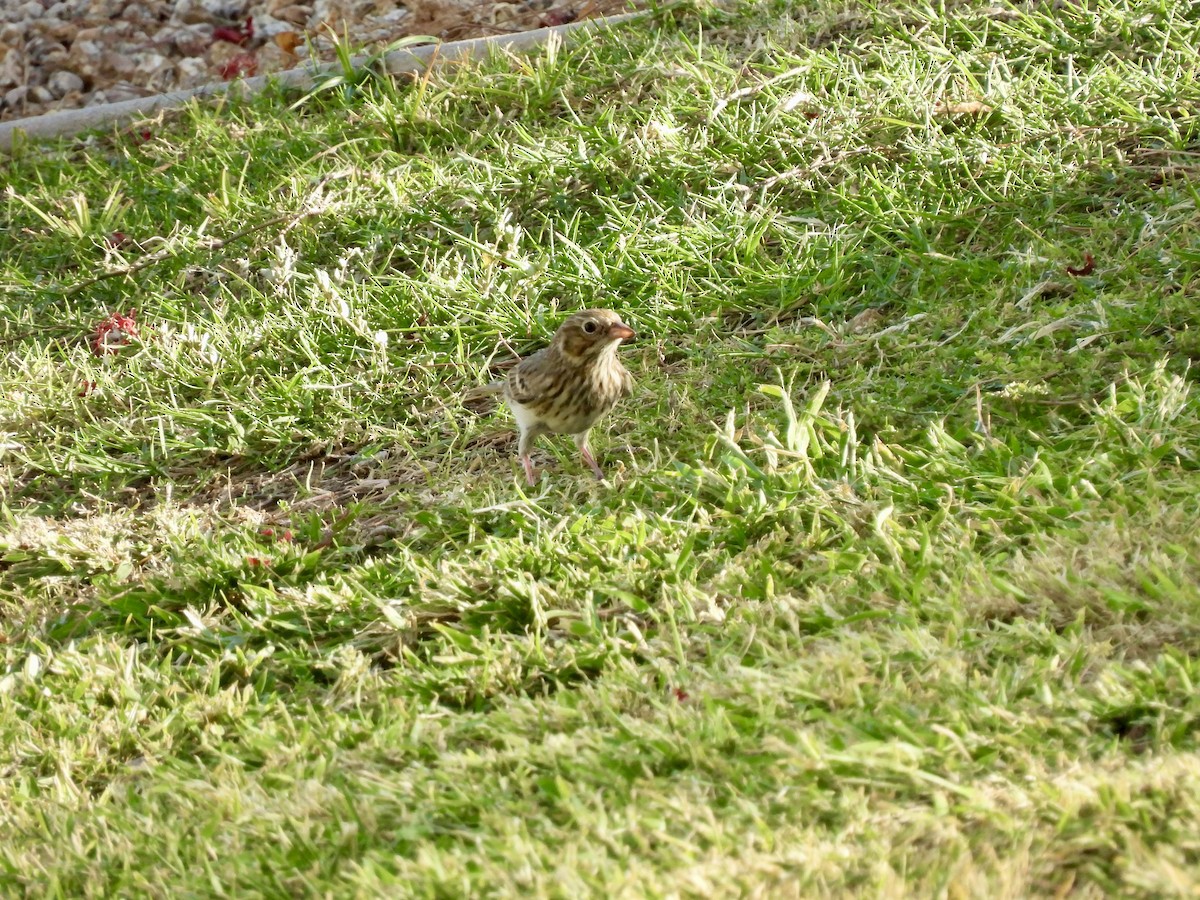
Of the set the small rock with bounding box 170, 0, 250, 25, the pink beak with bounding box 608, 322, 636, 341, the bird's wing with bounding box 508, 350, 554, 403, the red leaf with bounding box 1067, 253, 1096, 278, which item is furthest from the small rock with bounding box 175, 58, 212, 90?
the red leaf with bounding box 1067, 253, 1096, 278

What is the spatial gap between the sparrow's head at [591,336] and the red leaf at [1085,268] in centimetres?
187

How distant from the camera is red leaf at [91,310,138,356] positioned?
6.97 meters

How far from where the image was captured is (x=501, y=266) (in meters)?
6.95

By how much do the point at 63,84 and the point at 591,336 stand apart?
18.3 ft

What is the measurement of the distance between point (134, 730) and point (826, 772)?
2.27 m

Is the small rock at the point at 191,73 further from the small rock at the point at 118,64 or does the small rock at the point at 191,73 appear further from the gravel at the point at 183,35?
the small rock at the point at 118,64

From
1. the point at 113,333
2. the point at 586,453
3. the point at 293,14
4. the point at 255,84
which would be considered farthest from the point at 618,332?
the point at 293,14

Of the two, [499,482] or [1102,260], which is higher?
[1102,260]

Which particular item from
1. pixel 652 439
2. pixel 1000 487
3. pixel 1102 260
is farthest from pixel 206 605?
pixel 1102 260

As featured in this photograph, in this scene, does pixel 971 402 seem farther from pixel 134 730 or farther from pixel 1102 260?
pixel 134 730

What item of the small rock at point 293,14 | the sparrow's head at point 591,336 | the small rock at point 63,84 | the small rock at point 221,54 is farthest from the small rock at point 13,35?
the sparrow's head at point 591,336

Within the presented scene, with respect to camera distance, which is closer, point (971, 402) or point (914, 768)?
point (914, 768)

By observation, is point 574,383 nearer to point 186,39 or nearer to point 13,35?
point 186,39

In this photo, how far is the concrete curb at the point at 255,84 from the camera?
8.38m
